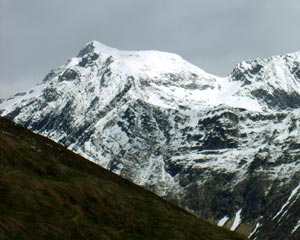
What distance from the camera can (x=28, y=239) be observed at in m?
17.8

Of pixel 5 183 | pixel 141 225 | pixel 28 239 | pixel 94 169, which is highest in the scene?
pixel 94 169

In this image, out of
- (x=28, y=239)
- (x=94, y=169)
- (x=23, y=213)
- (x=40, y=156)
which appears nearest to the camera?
(x=28, y=239)

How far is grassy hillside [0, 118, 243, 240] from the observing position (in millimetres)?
18812

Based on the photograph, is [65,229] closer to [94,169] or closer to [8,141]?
[8,141]

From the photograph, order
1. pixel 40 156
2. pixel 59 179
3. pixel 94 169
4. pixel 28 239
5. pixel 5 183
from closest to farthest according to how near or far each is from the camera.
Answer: pixel 28 239 → pixel 5 183 → pixel 59 179 → pixel 40 156 → pixel 94 169

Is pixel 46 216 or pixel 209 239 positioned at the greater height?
pixel 209 239

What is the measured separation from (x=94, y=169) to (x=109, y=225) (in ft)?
48.9

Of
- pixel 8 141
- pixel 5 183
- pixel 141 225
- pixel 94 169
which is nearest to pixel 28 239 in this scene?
Result: pixel 5 183

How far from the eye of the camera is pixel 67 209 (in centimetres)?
2130

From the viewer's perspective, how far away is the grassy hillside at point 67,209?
61.7 feet

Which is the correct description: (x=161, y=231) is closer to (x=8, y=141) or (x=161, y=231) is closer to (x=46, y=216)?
(x=46, y=216)

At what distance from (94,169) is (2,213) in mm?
18300

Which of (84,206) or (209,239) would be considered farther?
(209,239)

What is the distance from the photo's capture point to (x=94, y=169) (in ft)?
120
